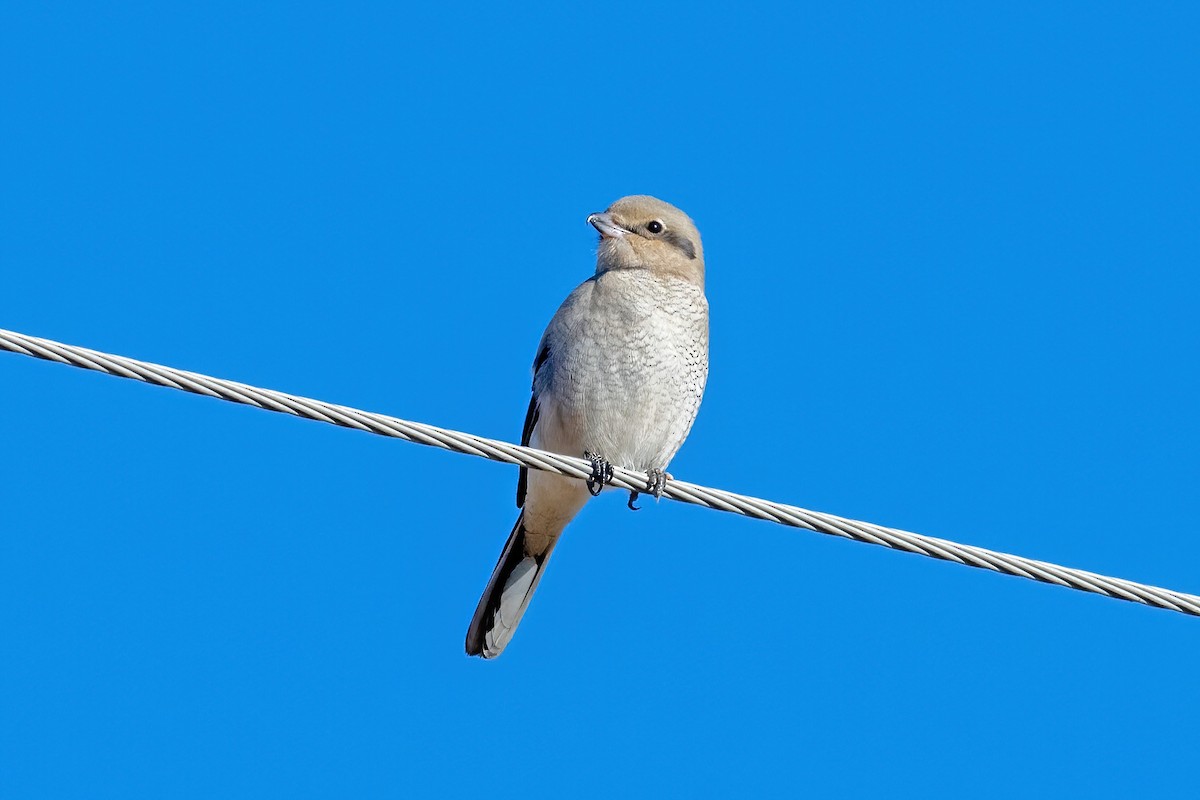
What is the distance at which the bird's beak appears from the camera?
29.0 ft

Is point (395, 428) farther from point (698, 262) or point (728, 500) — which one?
point (698, 262)

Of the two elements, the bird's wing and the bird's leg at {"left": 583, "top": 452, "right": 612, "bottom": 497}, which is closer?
the bird's leg at {"left": 583, "top": 452, "right": 612, "bottom": 497}

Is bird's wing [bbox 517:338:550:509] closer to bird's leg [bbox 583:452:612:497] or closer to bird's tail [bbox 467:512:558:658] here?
bird's tail [bbox 467:512:558:658]

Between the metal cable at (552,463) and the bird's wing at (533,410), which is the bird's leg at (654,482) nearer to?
the metal cable at (552,463)

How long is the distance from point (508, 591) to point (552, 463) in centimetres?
336

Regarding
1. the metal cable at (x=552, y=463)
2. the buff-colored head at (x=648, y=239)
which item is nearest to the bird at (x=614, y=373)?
the buff-colored head at (x=648, y=239)

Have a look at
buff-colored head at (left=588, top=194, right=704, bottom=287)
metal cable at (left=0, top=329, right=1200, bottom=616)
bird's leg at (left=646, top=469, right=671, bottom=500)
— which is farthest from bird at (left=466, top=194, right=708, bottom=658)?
metal cable at (left=0, top=329, right=1200, bottom=616)

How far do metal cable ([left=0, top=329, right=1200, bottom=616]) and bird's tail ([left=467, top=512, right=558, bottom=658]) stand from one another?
319 cm

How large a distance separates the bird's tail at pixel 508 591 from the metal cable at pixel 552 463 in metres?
3.19

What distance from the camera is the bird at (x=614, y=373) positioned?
8.12 metres

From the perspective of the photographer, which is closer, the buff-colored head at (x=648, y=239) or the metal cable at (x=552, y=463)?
the metal cable at (x=552, y=463)

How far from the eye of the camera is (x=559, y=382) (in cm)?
821

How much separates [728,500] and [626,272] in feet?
9.88

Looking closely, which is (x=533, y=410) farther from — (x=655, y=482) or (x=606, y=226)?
(x=655, y=482)
